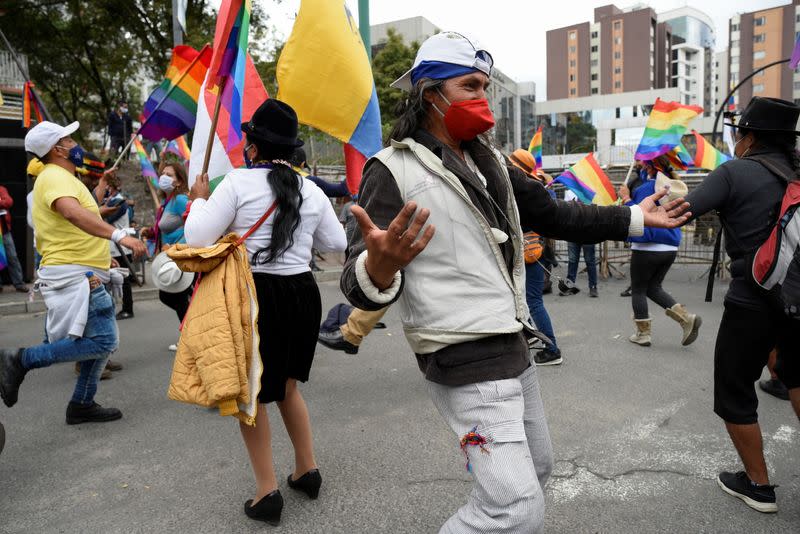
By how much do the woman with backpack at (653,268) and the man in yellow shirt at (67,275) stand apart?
442cm

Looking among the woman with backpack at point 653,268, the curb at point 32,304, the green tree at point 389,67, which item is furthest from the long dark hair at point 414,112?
the green tree at point 389,67

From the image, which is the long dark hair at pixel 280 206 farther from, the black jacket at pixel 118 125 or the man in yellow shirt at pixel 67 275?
the black jacket at pixel 118 125

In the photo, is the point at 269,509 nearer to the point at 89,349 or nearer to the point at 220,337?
the point at 220,337

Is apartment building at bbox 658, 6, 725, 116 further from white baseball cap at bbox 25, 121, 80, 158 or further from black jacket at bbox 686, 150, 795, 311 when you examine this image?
white baseball cap at bbox 25, 121, 80, 158

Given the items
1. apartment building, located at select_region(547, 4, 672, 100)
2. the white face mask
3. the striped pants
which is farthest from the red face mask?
apartment building, located at select_region(547, 4, 672, 100)

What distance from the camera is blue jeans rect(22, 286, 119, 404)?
4.01 m

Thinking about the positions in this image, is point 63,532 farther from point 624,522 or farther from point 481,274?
point 624,522

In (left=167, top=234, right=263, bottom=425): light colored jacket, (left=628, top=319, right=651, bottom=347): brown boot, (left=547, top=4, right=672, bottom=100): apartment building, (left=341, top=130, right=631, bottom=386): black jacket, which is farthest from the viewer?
(left=547, top=4, right=672, bottom=100): apartment building

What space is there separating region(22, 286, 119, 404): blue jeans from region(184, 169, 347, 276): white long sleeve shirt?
166 cm

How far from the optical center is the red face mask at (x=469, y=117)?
2.03 meters

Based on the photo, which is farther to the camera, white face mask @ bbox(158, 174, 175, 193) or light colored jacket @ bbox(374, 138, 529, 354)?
white face mask @ bbox(158, 174, 175, 193)

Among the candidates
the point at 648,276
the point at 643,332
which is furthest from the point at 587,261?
the point at 648,276

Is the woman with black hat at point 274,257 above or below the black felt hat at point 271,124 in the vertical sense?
below

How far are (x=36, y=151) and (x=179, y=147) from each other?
4.42 metres
